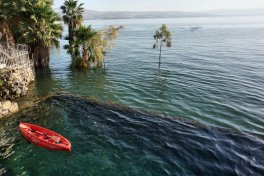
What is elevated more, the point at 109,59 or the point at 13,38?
the point at 13,38

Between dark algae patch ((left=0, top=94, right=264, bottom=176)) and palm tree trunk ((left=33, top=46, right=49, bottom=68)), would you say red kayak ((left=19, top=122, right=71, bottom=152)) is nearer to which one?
dark algae patch ((left=0, top=94, right=264, bottom=176))

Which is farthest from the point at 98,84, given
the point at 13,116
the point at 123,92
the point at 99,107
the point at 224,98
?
the point at 224,98

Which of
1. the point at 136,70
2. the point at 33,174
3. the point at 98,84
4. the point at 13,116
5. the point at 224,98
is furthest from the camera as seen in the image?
the point at 136,70

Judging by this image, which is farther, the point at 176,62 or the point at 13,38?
the point at 176,62

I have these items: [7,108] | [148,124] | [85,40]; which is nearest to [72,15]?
[85,40]

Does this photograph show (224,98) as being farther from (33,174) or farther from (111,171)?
(33,174)

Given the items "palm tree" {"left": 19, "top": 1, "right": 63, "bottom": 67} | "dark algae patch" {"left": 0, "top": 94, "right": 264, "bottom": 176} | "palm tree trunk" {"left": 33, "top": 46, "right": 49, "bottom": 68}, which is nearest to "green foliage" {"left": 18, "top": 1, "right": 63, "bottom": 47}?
"palm tree" {"left": 19, "top": 1, "right": 63, "bottom": 67}
